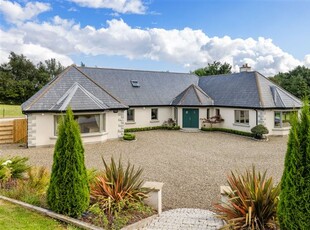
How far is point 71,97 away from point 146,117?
9991 millimetres

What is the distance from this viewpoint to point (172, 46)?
27828 millimetres

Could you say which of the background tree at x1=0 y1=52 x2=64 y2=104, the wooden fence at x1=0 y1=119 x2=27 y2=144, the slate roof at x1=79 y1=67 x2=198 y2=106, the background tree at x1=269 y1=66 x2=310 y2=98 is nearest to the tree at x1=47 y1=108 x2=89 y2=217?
the wooden fence at x1=0 y1=119 x2=27 y2=144

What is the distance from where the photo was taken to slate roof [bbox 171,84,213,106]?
26.4 meters

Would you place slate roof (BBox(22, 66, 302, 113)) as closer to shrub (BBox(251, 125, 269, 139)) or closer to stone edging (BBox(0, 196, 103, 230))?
shrub (BBox(251, 125, 269, 139))

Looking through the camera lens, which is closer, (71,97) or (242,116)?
(71,97)

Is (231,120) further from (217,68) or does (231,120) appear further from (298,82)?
(217,68)

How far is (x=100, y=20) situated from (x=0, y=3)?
22.6 ft

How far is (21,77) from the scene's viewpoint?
56219 millimetres

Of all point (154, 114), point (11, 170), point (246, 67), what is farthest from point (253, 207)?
point (246, 67)

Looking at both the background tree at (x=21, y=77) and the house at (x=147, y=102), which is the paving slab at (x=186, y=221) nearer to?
the house at (x=147, y=102)

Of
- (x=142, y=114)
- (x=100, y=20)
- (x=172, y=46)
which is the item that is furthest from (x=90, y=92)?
(x=172, y=46)

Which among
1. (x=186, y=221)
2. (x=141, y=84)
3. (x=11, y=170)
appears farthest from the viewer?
(x=141, y=84)

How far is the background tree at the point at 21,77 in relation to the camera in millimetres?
47625

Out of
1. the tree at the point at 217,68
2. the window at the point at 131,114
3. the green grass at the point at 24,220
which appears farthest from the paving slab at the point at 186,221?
the tree at the point at 217,68
